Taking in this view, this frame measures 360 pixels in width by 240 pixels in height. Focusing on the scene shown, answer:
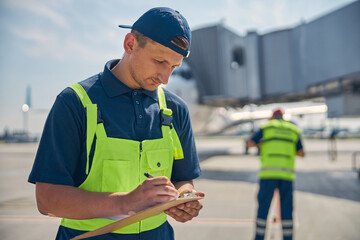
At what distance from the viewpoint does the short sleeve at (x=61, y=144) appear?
122 centimetres

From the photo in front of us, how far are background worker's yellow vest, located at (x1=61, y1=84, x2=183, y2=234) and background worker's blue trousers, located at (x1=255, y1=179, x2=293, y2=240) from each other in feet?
11.3

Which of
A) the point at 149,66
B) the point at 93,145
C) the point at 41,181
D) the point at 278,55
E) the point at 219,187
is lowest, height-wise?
the point at 219,187

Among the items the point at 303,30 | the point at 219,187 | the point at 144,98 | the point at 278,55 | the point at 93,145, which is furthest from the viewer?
the point at 278,55

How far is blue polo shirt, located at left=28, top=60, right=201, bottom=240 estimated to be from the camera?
1.23 m

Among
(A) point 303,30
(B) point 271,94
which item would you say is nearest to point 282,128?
(A) point 303,30

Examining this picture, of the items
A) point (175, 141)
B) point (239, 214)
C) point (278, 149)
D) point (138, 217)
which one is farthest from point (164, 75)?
point (239, 214)

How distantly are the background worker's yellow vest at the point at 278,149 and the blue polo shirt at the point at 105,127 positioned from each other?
3.51 m

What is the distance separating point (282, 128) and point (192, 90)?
10.8 metres

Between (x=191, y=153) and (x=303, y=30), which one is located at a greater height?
(x=303, y=30)

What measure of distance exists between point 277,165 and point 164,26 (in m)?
4.15

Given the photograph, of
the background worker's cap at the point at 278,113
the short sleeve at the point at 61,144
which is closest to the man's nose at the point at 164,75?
the short sleeve at the point at 61,144

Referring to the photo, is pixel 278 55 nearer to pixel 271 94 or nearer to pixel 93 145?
pixel 271 94

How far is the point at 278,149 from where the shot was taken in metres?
5.07

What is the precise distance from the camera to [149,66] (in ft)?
4.66
